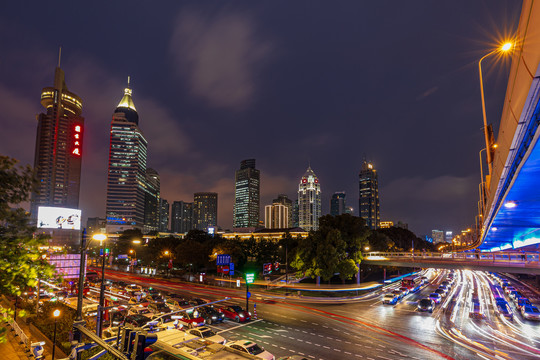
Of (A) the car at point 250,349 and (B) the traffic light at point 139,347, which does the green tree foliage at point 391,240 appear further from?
(B) the traffic light at point 139,347

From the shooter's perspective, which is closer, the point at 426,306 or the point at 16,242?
the point at 16,242

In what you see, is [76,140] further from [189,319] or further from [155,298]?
[189,319]

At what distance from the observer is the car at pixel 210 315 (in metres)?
31.1

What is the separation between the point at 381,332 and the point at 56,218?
2186 inches

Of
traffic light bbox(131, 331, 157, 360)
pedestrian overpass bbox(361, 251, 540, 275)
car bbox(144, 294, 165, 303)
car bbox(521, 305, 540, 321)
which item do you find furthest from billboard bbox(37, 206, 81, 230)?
car bbox(521, 305, 540, 321)

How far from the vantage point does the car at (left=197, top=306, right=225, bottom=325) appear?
1226 inches

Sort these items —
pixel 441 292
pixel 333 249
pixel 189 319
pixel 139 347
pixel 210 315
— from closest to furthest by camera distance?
pixel 139 347
pixel 189 319
pixel 210 315
pixel 333 249
pixel 441 292

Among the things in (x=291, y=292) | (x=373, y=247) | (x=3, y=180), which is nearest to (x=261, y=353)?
(x=3, y=180)

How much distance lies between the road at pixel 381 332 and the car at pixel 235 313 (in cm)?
81

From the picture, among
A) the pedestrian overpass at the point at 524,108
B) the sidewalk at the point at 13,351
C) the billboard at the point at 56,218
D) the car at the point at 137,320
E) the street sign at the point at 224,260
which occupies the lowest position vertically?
the car at the point at 137,320

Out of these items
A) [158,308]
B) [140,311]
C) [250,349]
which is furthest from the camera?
[158,308]

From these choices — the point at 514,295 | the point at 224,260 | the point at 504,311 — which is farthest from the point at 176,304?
the point at 514,295

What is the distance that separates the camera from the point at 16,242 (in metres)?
8.66

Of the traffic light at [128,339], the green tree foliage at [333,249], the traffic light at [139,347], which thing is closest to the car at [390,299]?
the green tree foliage at [333,249]
